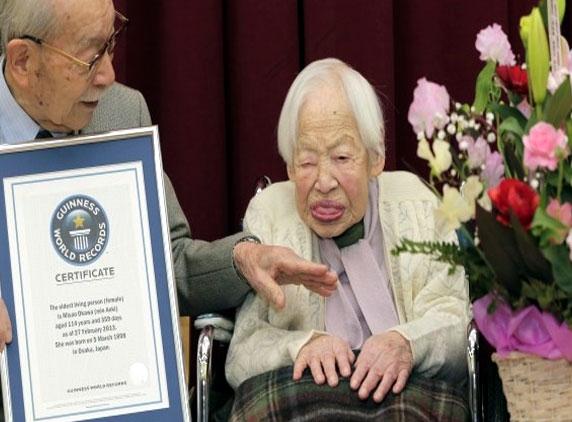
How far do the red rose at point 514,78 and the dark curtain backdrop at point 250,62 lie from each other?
55.1 inches

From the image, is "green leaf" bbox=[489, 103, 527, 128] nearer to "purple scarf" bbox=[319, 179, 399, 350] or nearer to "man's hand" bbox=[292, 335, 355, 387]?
"man's hand" bbox=[292, 335, 355, 387]

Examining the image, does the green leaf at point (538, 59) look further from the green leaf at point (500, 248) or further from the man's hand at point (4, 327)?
the man's hand at point (4, 327)

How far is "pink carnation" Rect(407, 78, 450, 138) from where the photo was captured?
84.8 inches

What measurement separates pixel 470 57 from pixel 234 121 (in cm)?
69

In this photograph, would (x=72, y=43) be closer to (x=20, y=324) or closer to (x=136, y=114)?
(x=136, y=114)

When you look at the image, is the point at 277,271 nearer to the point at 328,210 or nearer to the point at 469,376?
the point at 328,210

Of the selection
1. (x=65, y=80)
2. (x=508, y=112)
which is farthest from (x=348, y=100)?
(x=508, y=112)

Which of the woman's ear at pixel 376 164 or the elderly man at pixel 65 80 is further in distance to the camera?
the woman's ear at pixel 376 164

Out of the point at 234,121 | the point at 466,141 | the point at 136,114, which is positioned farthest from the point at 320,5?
the point at 466,141

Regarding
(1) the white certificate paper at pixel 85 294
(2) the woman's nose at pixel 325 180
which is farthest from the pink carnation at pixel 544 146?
(2) the woman's nose at pixel 325 180

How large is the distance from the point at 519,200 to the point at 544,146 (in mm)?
91

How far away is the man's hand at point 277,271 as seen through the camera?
114 inches

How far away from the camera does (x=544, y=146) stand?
202cm

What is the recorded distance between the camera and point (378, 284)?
3.16m
